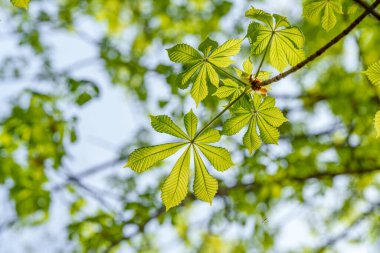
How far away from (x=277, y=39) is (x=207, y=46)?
28 cm

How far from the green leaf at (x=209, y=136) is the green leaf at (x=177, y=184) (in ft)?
0.23

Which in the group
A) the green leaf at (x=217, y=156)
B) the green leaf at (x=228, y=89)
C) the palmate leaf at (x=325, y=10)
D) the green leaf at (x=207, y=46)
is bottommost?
the green leaf at (x=217, y=156)

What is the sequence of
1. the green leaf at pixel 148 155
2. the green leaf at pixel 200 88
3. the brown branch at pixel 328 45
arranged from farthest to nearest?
1. the green leaf at pixel 200 88
2. the green leaf at pixel 148 155
3. the brown branch at pixel 328 45

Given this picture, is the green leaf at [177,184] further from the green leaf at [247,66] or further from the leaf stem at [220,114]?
the green leaf at [247,66]

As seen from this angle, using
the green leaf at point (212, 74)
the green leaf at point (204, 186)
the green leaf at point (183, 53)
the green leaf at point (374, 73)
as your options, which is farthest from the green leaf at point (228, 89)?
the green leaf at point (374, 73)

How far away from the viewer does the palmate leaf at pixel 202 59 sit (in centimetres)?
128

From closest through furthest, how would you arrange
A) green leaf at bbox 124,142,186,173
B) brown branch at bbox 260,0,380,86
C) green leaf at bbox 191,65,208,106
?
brown branch at bbox 260,0,380,86 < green leaf at bbox 124,142,186,173 < green leaf at bbox 191,65,208,106

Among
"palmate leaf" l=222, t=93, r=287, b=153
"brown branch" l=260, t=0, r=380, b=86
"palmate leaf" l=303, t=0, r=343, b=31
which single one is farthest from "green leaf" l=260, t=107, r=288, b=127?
"palmate leaf" l=303, t=0, r=343, b=31

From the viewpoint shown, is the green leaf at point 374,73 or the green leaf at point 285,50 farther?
the green leaf at point 285,50

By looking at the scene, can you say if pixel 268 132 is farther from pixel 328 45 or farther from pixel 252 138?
pixel 328 45

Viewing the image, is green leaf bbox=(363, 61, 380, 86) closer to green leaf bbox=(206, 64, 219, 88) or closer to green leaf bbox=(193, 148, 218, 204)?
green leaf bbox=(206, 64, 219, 88)

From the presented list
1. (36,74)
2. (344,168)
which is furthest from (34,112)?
(344,168)

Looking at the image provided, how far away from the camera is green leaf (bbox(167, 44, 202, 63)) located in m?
1.27

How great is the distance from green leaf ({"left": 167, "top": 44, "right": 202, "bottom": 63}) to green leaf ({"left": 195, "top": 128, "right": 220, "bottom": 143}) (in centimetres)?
25
